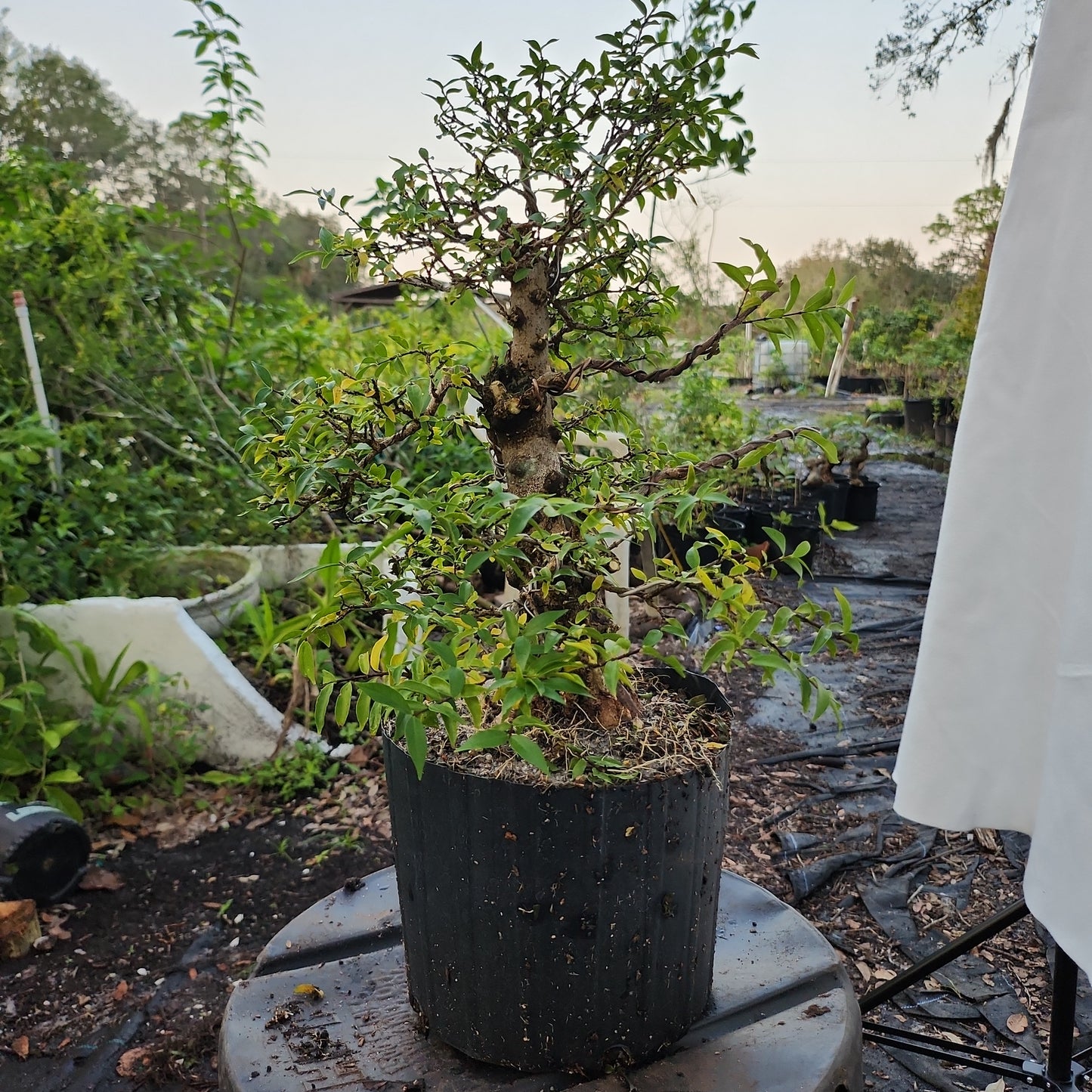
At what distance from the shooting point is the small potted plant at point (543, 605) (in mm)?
815

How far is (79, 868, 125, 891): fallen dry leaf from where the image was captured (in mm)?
1949

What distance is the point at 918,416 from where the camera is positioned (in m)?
3.54

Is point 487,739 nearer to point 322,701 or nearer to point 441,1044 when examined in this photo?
point 322,701

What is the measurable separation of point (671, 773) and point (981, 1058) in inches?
27.2

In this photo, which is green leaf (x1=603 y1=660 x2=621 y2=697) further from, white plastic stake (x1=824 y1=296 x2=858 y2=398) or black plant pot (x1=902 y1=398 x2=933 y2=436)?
black plant pot (x1=902 y1=398 x2=933 y2=436)

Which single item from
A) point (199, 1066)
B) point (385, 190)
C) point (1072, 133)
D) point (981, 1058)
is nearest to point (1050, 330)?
point (1072, 133)

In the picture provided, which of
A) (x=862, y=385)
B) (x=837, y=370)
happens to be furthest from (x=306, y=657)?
(x=862, y=385)

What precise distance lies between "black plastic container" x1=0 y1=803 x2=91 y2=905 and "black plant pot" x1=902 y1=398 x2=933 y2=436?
124 inches

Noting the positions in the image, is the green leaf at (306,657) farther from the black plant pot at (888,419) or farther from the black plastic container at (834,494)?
the black plastic container at (834,494)

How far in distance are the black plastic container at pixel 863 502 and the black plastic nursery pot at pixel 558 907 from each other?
4029mm

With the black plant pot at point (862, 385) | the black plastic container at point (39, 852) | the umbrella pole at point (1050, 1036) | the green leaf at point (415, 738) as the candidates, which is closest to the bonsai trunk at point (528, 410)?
the green leaf at point (415, 738)

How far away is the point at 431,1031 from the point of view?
965mm

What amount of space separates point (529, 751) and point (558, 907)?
0.75 feet

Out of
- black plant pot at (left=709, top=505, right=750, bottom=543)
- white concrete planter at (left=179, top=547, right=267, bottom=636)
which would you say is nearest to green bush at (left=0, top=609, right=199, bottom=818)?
white concrete planter at (left=179, top=547, right=267, bottom=636)
